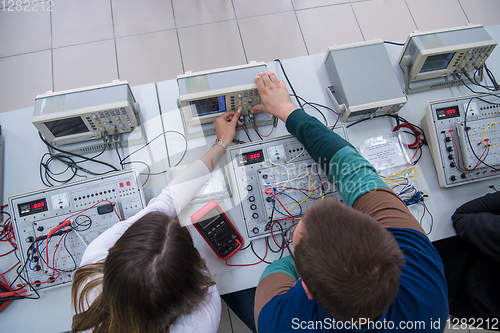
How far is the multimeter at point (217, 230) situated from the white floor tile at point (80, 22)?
1.78 meters

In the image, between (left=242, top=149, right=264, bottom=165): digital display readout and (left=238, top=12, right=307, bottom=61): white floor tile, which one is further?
(left=238, top=12, right=307, bottom=61): white floor tile

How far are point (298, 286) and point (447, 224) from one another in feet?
3.37

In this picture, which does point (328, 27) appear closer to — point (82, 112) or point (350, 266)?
point (82, 112)

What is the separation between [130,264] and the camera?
28.3 inches

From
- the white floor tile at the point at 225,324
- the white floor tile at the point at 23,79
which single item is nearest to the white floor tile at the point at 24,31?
the white floor tile at the point at 23,79

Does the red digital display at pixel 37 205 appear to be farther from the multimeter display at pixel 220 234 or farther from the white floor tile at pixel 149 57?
the white floor tile at pixel 149 57

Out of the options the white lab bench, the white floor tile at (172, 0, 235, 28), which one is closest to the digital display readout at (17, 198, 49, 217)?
the white lab bench

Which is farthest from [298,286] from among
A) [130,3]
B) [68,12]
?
[68,12]

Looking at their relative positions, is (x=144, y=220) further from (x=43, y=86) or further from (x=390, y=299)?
(x=43, y=86)

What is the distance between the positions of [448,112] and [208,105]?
1.28 meters

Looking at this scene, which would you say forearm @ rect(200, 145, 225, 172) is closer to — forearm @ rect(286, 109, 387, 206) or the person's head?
forearm @ rect(286, 109, 387, 206)

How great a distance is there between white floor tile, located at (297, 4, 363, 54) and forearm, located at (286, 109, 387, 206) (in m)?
1.26

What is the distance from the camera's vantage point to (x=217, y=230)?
125 centimetres

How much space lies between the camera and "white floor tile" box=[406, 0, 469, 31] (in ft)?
7.19
